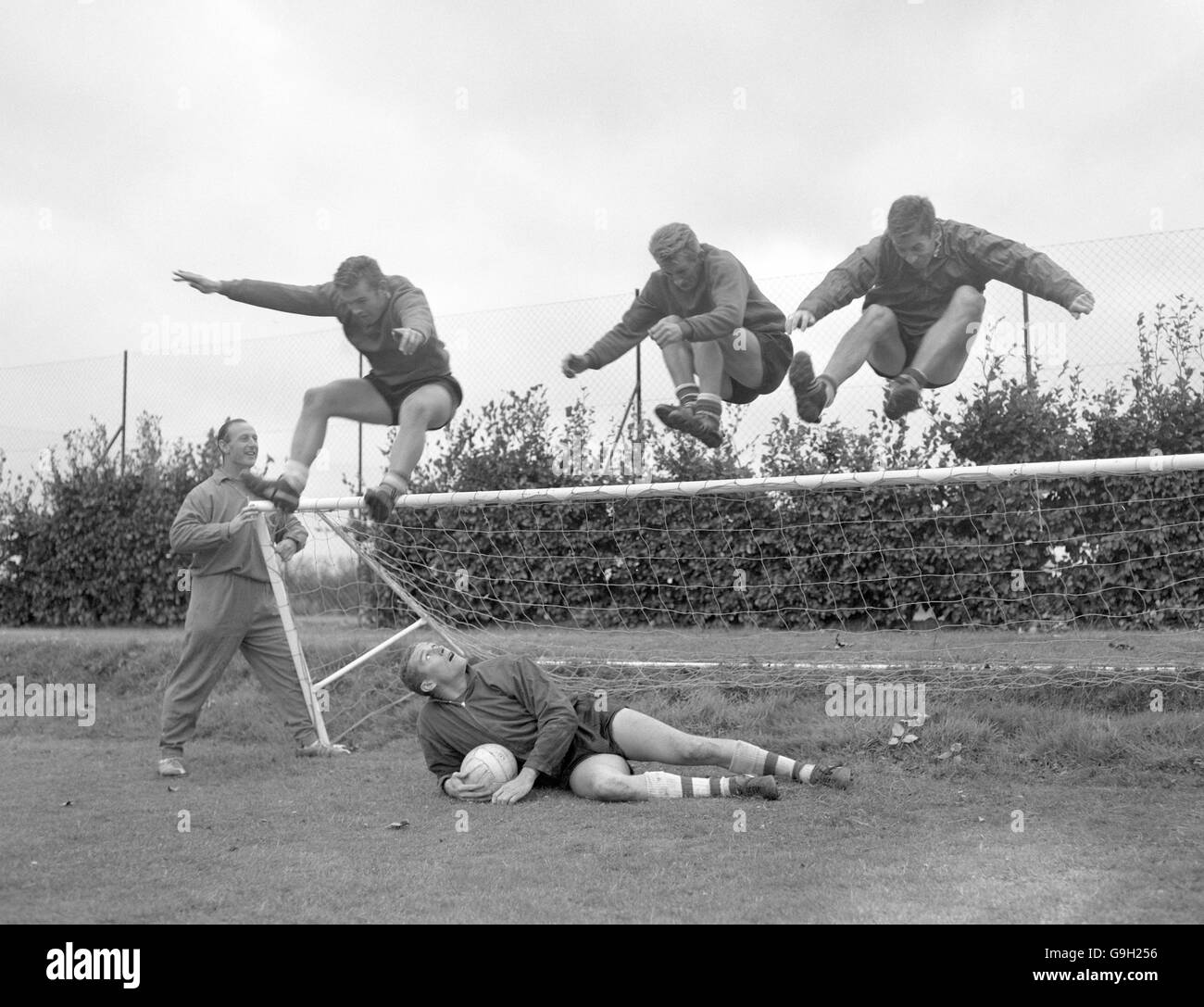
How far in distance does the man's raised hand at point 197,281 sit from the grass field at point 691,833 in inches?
108

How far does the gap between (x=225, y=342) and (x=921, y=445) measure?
5124mm

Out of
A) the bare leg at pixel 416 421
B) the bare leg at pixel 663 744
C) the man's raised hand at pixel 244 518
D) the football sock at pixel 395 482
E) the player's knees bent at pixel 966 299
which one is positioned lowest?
the bare leg at pixel 663 744

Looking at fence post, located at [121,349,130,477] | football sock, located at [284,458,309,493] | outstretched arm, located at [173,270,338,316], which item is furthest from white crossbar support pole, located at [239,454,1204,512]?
fence post, located at [121,349,130,477]

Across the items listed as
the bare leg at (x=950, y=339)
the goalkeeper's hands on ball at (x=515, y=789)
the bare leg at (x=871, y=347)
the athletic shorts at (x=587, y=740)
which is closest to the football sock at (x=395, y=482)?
the athletic shorts at (x=587, y=740)

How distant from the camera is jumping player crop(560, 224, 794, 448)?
6688mm

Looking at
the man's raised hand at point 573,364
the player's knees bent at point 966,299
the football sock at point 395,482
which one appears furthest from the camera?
the man's raised hand at point 573,364

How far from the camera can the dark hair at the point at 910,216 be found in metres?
6.43

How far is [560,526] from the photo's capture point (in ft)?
26.3

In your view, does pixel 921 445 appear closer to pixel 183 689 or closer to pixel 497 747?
pixel 497 747

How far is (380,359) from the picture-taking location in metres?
7.05

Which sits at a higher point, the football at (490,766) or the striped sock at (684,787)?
the football at (490,766)

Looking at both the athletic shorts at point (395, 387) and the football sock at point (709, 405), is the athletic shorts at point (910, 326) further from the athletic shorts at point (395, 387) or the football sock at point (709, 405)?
the athletic shorts at point (395, 387)
